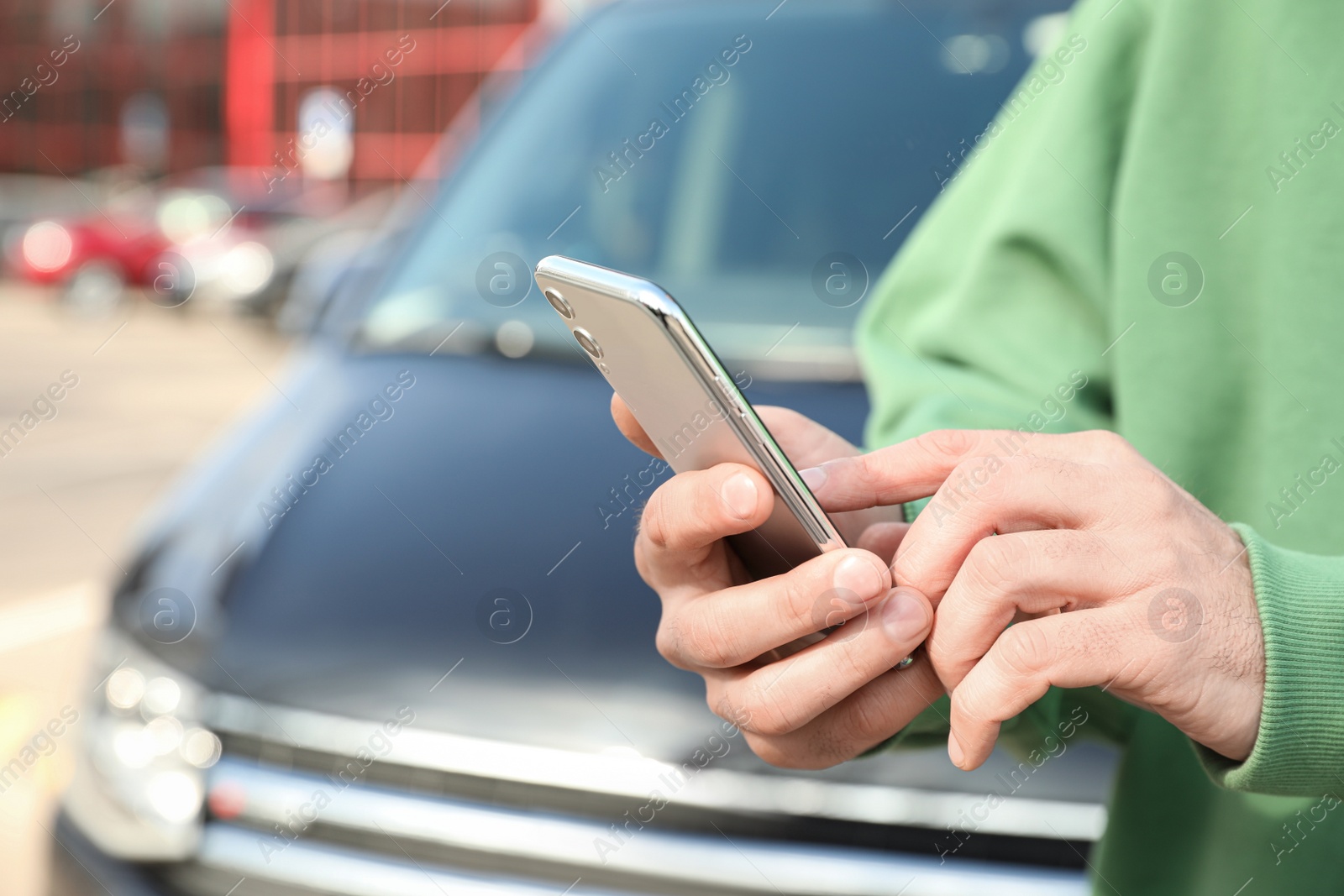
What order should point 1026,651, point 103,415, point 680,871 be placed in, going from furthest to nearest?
point 103,415 → point 680,871 → point 1026,651

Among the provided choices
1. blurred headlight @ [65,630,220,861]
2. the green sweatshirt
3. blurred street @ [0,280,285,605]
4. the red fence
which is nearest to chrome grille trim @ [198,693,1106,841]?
blurred headlight @ [65,630,220,861]

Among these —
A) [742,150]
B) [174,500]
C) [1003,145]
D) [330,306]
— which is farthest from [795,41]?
[174,500]

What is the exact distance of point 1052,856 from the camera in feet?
4.67

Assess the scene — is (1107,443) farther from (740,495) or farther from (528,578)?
(528,578)

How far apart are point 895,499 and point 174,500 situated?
159cm

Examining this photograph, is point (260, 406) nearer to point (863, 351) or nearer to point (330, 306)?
point (330, 306)

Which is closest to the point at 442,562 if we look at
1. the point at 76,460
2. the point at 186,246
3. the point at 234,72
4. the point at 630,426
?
the point at 630,426

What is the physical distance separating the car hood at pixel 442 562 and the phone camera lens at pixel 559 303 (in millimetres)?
770

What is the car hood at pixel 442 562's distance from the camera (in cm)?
157

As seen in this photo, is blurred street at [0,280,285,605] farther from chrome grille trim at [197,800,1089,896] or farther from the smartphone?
the smartphone

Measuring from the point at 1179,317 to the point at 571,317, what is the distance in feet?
1.99

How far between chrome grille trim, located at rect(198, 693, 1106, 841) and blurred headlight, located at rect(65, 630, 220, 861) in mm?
142

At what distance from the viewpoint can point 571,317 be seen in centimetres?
87

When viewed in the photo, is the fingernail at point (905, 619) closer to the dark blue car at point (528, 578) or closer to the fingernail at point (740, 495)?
the fingernail at point (740, 495)
